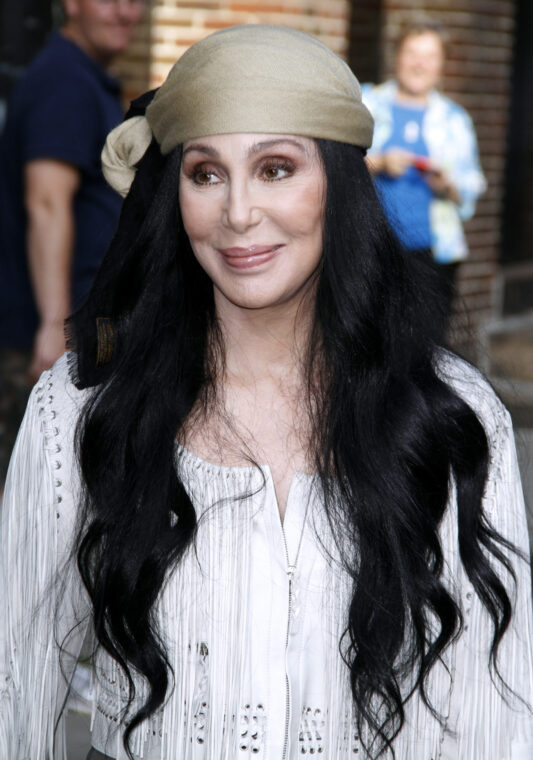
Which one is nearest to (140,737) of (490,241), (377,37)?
(377,37)

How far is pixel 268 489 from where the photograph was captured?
218cm

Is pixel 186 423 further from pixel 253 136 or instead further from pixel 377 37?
pixel 377 37

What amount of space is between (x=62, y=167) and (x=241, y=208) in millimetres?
2333

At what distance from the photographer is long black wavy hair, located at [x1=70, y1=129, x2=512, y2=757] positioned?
7.00 feet

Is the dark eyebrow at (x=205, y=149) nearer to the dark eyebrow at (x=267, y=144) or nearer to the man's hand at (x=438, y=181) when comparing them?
the dark eyebrow at (x=267, y=144)

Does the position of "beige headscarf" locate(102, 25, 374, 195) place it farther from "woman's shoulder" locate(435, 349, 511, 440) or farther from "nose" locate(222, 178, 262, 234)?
"woman's shoulder" locate(435, 349, 511, 440)

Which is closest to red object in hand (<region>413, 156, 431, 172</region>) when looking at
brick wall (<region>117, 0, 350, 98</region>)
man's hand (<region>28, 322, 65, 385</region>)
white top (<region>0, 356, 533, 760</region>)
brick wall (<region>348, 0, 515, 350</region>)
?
brick wall (<region>117, 0, 350, 98</region>)

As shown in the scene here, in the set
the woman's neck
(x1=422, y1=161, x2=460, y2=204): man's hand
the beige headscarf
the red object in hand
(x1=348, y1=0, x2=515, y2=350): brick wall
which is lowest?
the woman's neck

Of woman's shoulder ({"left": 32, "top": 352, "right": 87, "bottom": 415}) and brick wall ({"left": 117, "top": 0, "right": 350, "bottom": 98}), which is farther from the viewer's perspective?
brick wall ({"left": 117, "top": 0, "right": 350, "bottom": 98})

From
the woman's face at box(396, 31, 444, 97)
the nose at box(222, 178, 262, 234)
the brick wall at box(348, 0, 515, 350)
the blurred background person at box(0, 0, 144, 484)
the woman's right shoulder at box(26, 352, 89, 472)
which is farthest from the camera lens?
the brick wall at box(348, 0, 515, 350)

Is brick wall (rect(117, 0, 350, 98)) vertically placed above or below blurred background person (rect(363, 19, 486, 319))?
above

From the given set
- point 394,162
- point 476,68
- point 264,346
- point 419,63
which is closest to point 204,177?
point 264,346

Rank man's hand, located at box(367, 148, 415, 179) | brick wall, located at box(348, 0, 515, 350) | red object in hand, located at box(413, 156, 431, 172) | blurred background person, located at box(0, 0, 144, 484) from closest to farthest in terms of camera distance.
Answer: blurred background person, located at box(0, 0, 144, 484)
man's hand, located at box(367, 148, 415, 179)
red object in hand, located at box(413, 156, 431, 172)
brick wall, located at box(348, 0, 515, 350)

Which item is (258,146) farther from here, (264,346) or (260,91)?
(264,346)
